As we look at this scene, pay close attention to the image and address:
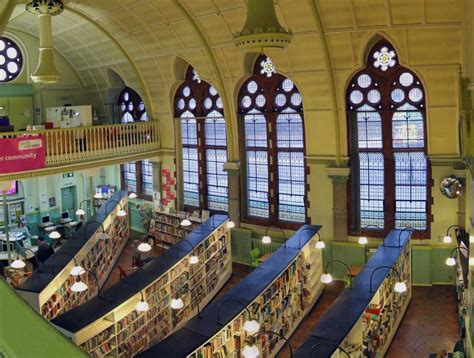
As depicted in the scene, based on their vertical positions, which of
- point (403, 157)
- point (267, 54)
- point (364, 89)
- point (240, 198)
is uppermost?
point (267, 54)

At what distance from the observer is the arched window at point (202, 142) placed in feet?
54.0

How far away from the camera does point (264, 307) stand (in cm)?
980

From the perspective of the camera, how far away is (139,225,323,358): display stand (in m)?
7.72

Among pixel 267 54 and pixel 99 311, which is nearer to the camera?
pixel 99 311

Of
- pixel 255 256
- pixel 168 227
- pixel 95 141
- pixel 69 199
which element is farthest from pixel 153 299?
pixel 69 199

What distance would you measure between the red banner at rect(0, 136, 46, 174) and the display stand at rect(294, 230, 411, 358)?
843 cm

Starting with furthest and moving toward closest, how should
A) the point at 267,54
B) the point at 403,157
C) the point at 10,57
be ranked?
the point at 10,57
the point at 267,54
the point at 403,157

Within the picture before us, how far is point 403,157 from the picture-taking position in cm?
1337

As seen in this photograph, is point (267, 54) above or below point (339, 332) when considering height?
above

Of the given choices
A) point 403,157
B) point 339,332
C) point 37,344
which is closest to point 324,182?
point 403,157

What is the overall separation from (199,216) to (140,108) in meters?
5.49

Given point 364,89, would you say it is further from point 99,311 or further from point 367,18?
point 99,311

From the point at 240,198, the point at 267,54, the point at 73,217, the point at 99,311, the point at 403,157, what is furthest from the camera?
the point at 73,217

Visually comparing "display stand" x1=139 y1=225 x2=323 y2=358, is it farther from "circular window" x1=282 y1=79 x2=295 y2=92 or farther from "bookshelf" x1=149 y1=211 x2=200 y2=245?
"bookshelf" x1=149 y1=211 x2=200 y2=245
